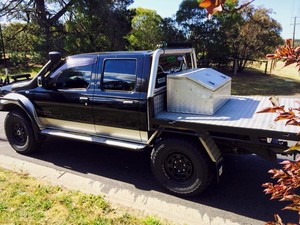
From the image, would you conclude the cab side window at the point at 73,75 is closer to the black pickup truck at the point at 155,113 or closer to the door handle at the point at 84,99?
the black pickup truck at the point at 155,113

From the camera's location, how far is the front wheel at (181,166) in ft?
11.5

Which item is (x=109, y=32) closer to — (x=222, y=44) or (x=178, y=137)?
(x=222, y=44)

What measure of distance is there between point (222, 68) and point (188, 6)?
4.36 m

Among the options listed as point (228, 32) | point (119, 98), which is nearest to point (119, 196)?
point (119, 98)

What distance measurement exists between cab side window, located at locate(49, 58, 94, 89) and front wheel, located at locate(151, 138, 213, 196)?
5.37ft

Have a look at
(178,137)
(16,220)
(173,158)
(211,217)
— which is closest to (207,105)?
(178,137)

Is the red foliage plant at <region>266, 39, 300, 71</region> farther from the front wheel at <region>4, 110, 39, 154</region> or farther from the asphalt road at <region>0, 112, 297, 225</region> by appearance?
the front wheel at <region>4, 110, 39, 154</region>

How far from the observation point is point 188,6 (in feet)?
46.5

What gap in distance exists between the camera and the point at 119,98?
4.02 meters

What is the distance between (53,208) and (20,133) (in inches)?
88.5

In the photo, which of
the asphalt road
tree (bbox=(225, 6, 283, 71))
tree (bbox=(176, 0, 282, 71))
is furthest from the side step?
tree (bbox=(225, 6, 283, 71))

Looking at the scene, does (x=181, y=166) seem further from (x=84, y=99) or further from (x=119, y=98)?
(x=84, y=99)

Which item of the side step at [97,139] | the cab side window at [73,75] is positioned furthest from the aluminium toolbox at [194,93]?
the cab side window at [73,75]

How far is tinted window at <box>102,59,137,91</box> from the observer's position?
13.1 feet
